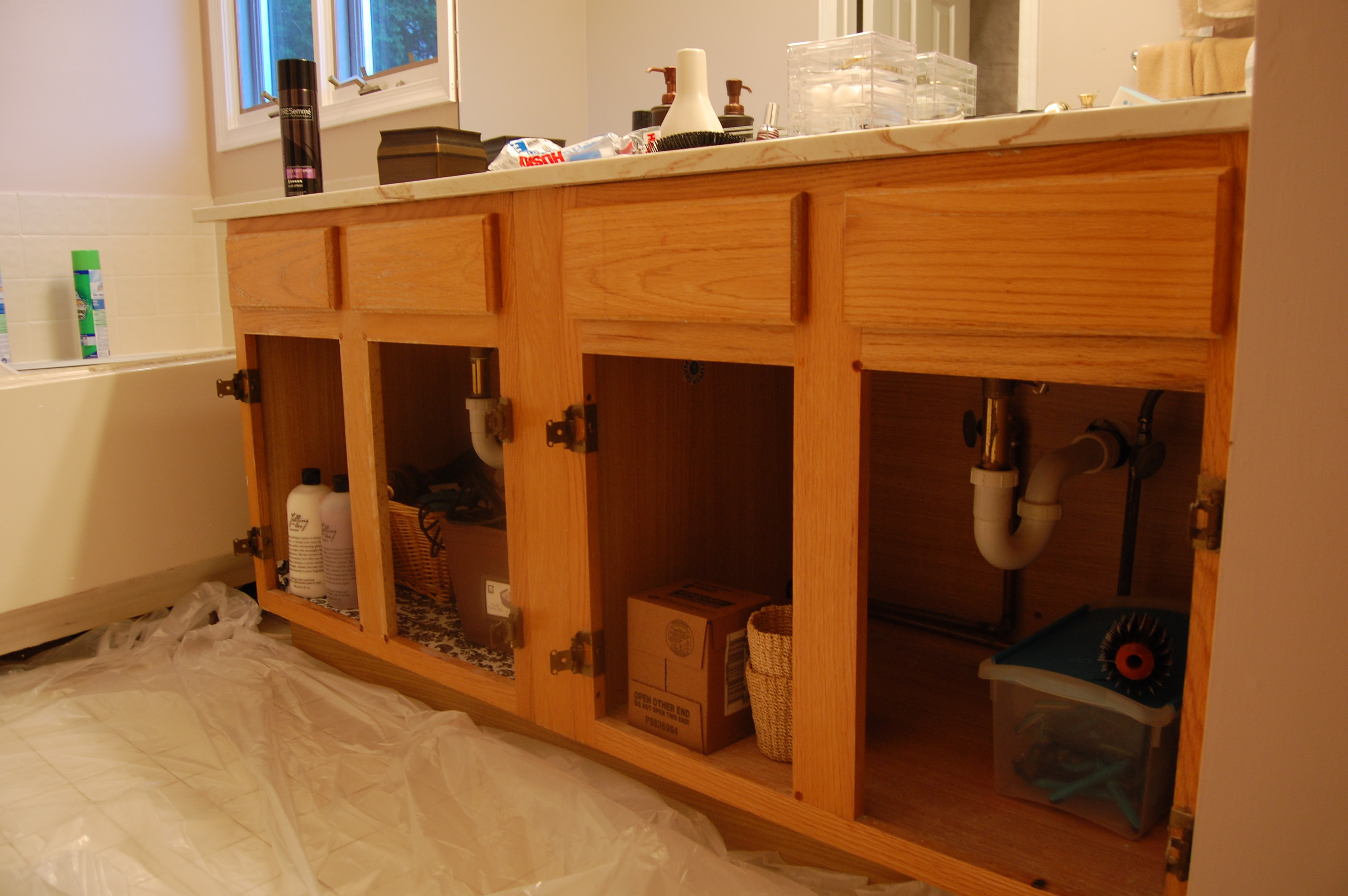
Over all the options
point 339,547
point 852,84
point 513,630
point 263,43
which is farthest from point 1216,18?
point 263,43

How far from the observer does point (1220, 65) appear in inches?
52.5

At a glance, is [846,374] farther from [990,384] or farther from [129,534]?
[129,534]

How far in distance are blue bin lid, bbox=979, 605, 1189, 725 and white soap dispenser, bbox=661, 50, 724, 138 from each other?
761mm

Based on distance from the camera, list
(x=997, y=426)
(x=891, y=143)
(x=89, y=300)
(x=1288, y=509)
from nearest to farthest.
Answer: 1. (x=1288, y=509)
2. (x=891, y=143)
3. (x=997, y=426)
4. (x=89, y=300)

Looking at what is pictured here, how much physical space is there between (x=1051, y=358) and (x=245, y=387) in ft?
4.91

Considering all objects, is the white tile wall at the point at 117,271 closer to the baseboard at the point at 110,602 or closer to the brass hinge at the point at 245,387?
the baseboard at the point at 110,602

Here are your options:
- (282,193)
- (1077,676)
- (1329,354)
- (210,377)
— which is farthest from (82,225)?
(1329,354)

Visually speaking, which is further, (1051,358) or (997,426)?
(997,426)

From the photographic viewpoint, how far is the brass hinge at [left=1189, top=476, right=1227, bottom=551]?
0.73 metres

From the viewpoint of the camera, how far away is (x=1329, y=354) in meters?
0.58

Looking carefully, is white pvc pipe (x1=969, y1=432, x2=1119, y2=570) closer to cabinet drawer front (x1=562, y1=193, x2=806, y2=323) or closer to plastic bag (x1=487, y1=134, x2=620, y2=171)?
cabinet drawer front (x1=562, y1=193, x2=806, y2=323)

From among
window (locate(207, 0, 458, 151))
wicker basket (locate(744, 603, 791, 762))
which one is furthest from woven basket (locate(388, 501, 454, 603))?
window (locate(207, 0, 458, 151))

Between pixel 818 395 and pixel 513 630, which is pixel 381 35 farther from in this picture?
pixel 818 395

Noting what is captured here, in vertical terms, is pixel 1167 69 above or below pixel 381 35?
below
